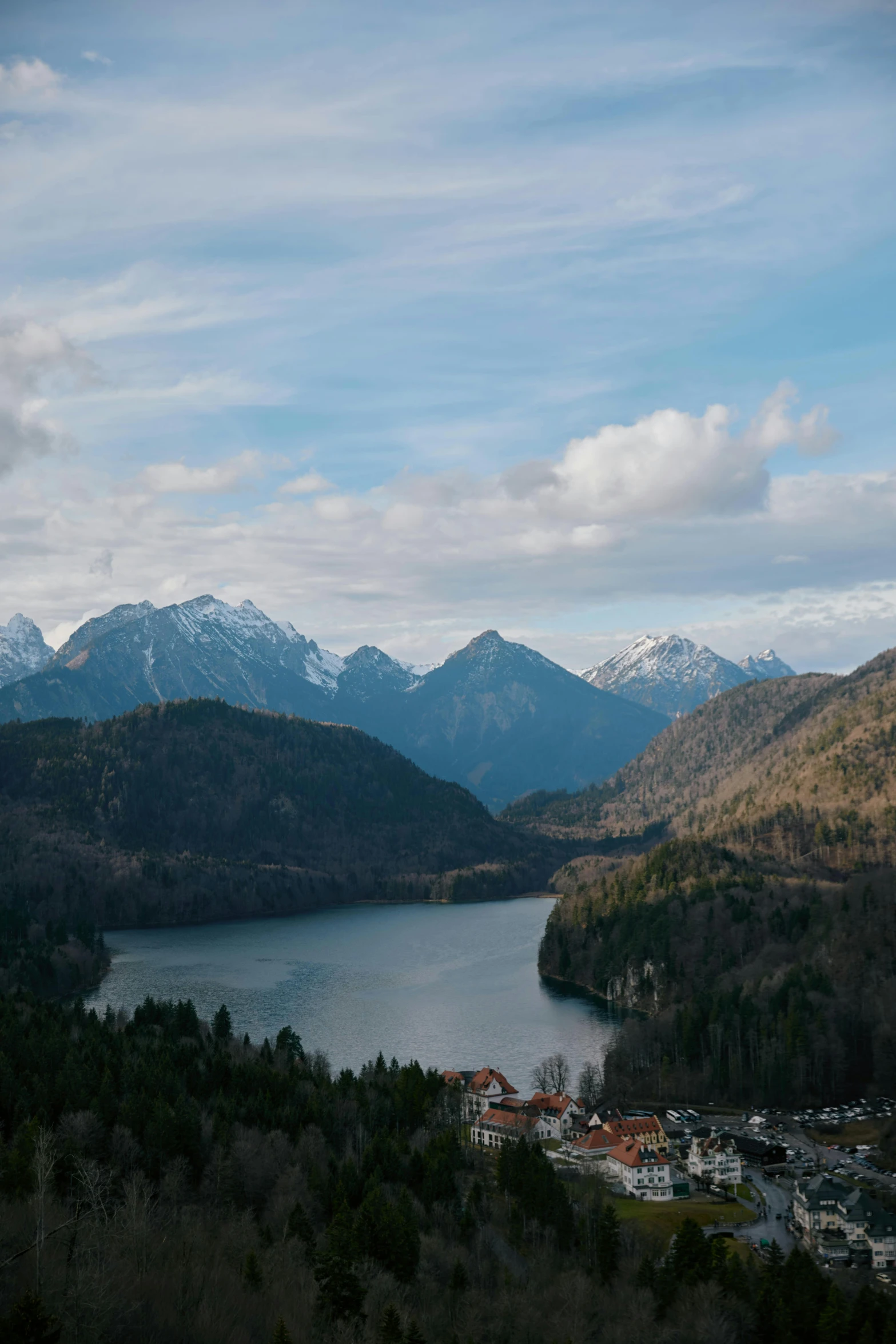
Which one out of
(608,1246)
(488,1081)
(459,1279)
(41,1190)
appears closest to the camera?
(41,1190)

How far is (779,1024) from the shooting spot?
301 ft

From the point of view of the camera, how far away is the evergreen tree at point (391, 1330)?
36469 millimetres

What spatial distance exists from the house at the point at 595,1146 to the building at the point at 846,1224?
13.0 m

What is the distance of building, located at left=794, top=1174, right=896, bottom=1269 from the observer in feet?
183

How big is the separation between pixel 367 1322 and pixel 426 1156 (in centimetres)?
1867

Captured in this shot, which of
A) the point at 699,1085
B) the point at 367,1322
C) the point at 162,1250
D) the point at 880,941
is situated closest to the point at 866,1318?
the point at 367,1322

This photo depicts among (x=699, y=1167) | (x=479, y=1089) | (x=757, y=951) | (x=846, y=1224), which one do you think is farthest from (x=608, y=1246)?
(x=757, y=951)

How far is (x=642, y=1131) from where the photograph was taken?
72938 millimetres

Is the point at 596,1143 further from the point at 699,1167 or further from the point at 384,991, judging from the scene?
the point at 384,991

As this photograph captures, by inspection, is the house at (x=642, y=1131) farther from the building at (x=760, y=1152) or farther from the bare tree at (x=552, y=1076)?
the bare tree at (x=552, y=1076)

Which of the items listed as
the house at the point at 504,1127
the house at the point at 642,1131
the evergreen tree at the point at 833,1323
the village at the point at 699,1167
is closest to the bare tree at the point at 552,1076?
the village at the point at 699,1167

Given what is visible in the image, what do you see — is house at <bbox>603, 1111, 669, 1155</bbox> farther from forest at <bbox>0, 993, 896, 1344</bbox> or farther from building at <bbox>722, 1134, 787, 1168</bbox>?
forest at <bbox>0, 993, 896, 1344</bbox>

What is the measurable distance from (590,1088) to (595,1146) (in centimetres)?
1287

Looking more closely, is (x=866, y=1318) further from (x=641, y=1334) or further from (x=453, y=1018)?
(x=453, y=1018)
